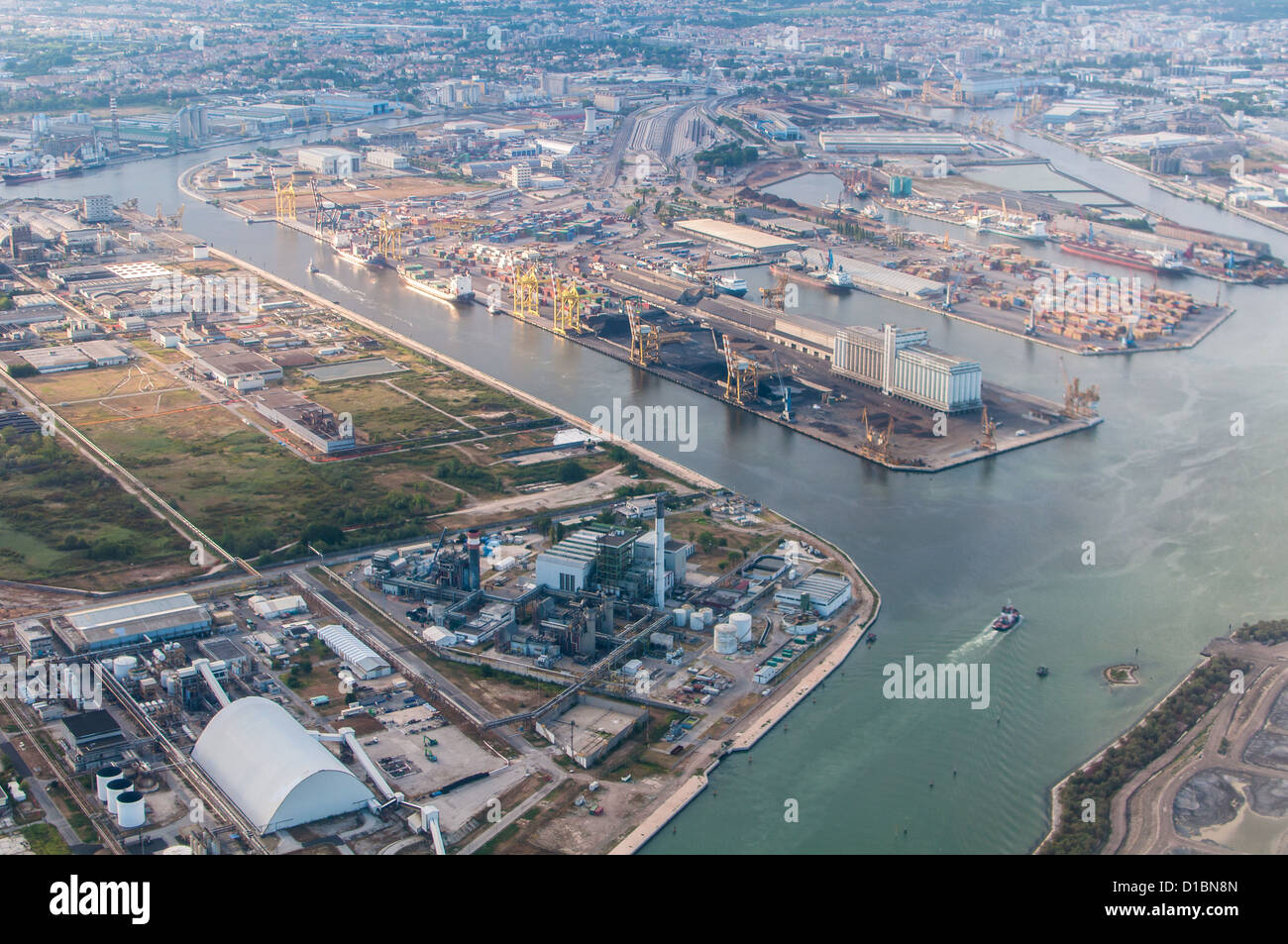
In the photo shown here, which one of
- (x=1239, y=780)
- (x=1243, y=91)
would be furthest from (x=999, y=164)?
(x=1239, y=780)

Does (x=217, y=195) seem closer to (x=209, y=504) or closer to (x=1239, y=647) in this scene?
(x=209, y=504)

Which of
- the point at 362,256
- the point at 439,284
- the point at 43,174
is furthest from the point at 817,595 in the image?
the point at 43,174

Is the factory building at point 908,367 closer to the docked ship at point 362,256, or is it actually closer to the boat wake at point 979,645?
the boat wake at point 979,645

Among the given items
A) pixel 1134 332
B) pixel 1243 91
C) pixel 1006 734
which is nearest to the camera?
pixel 1006 734

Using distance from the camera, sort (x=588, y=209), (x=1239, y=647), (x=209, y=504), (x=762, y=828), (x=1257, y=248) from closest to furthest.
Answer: (x=762, y=828), (x=1239, y=647), (x=209, y=504), (x=1257, y=248), (x=588, y=209)

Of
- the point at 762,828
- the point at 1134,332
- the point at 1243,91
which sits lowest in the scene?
the point at 762,828

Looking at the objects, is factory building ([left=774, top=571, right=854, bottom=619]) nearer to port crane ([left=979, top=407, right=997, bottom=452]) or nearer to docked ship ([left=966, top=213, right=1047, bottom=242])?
port crane ([left=979, top=407, right=997, bottom=452])

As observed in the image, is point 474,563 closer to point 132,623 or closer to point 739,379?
point 132,623

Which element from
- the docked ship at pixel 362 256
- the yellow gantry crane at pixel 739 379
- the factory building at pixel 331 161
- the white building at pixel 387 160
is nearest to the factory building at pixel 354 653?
the yellow gantry crane at pixel 739 379

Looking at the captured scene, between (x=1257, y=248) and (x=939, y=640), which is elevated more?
(x=1257, y=248)
